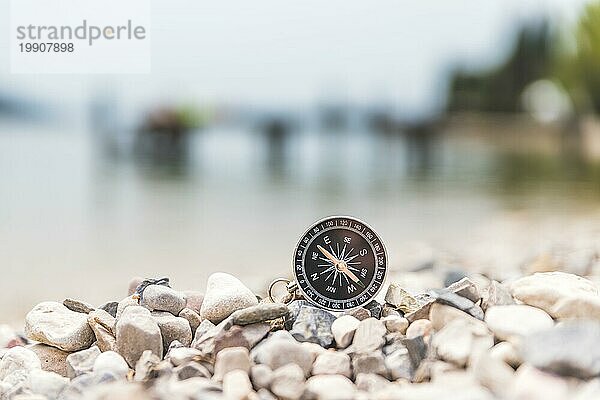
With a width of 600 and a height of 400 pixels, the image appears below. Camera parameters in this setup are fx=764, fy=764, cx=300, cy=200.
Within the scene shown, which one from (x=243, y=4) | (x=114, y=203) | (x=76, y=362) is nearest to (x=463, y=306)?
(x=76, y=362)

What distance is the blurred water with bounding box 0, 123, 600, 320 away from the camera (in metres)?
3.26

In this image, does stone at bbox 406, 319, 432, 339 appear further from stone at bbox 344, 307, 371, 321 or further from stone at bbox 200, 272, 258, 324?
stone at bbox 200, 272, 258, 324

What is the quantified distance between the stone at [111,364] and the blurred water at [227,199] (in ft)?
4.93

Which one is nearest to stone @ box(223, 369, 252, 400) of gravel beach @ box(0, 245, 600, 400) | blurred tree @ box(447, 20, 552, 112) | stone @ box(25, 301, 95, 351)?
gravel beach @ box(0, 245, 600, 400)

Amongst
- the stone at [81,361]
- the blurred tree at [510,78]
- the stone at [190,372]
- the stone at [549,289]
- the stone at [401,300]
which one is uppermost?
the blurred tree at [510,78]

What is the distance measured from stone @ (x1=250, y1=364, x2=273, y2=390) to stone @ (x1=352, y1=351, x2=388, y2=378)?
0.16 meters

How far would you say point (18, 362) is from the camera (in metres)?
1.63

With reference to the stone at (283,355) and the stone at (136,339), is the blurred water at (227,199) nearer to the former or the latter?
the stone at (136,339)

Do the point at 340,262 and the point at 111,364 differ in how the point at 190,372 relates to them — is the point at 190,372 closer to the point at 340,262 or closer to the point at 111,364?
the point at 111,364

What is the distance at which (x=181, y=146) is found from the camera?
148 inches

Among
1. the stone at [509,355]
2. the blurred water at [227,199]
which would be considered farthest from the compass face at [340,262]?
the blurred water at [227,199]

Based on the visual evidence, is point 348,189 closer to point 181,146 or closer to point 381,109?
point 381,109

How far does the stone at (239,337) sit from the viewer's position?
1475 mm

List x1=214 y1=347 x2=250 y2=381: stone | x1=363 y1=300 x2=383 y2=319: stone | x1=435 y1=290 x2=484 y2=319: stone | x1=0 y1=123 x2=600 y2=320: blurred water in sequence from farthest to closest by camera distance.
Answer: x1=0 y1=123 x2=600 y2=320: blurred water
x1=363 y1=300 x2=383 y2=319: stone
x1=435 y1=290 x2=484 y2=319: stone
x1=214 y1=347 x2=250 y2=381: stone
